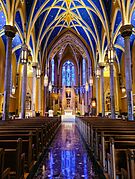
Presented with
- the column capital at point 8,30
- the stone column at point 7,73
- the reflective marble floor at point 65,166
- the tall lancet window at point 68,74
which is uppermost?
the tall lancet window at point 68,74

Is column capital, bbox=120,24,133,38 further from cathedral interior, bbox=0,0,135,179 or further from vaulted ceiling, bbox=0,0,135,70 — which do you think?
vaulted ceiling, bbox=0,0,135,70

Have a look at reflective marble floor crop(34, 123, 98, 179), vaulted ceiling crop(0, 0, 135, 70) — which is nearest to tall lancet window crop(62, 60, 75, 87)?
vaulted ceiling crop(0, 0, 135, 70)

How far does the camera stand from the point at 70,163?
4906 mm

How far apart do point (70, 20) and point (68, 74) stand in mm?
15697

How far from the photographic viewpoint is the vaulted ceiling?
14008mm

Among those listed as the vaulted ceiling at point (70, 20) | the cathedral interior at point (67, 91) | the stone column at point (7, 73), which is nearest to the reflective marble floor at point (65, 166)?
the cathedral interior at point (67, 91)

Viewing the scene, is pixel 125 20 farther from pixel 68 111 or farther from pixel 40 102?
pixel 68 111

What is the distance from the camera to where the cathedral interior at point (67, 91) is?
3852 millimetres

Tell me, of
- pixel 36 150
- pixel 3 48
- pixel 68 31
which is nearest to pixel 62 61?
pixel 68 31

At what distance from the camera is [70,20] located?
25.3 m

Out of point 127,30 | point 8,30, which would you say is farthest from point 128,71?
point 8,30

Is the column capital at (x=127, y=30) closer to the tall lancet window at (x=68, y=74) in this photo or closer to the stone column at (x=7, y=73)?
the stone column at (x=7, y=73)

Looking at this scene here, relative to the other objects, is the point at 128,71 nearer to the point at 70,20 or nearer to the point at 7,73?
the point at 7,73

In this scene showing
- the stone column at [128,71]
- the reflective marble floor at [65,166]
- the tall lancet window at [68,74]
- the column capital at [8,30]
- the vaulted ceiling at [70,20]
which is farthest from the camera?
the tall lancet window at [68,74]
